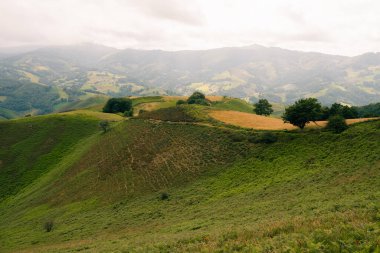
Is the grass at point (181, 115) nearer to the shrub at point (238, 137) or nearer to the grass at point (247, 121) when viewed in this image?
the grass at point (247, 121)

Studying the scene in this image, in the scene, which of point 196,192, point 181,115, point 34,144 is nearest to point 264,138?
point 196,192

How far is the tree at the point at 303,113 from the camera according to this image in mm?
67312

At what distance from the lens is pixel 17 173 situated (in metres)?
91.0

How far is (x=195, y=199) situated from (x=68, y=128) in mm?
94480

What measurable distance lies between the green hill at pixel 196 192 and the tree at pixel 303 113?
502 centimetres

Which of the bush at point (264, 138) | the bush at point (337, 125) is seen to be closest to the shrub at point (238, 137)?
the bush at point (264, 138)

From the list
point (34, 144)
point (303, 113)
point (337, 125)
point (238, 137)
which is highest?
point (303, 113)

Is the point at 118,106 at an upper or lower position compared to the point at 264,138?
upper

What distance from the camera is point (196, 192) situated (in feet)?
172

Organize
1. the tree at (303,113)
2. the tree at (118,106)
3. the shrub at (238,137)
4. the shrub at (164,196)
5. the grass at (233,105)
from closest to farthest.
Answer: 1. the shrub at (164,196)
2. the tree at (303,113)
3. the shrub at (238,137)
4. the tree at (118,106)
5. the grass at (233,105)

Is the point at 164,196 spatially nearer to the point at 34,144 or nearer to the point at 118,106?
the point at 34,144

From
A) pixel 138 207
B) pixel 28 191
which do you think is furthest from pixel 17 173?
pixel 138 207

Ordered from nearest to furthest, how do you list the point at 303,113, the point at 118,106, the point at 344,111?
the point at 303,113 < the point at 344,111 < the point at 118,106

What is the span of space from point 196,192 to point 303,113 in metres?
33.1
